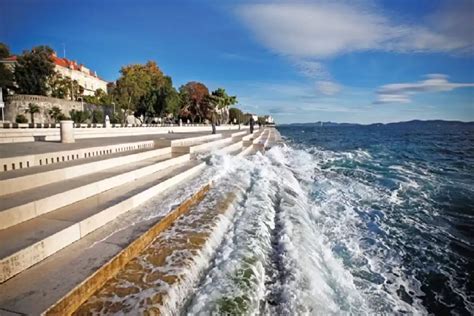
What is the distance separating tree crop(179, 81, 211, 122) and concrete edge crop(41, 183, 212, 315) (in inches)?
1900

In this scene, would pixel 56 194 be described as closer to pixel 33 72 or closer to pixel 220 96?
pixel 33 72

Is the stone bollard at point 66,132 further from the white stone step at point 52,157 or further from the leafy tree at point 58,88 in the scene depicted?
the leafy tree at point 58,88

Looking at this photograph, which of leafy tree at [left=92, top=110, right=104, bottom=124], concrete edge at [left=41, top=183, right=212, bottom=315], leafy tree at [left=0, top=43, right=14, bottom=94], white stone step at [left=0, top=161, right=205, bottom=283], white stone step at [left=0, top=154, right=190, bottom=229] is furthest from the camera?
leafy tree at [left=92, top=110, right=104, bottom=124]

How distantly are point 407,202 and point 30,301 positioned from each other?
9.73 m

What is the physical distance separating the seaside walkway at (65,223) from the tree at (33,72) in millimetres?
35308

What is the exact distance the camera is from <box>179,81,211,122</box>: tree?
52.2 meters

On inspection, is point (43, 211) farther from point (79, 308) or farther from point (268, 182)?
point (268, 182)

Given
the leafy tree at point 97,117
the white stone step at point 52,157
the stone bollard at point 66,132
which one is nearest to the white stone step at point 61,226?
the white stone step at point 52,157

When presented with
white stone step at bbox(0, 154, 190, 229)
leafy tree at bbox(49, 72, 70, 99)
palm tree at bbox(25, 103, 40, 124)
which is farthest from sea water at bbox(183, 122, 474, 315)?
leafy tree at bbox(49, 72, 70, 99)

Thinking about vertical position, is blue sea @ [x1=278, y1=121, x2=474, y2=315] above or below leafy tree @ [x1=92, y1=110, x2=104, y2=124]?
below

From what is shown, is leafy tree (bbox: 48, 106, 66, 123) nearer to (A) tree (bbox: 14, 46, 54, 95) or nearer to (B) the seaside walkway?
(A) tree (bbox: 14, 46, 54, 95)

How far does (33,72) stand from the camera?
33.2 meters

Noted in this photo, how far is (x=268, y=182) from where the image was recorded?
8.48 m

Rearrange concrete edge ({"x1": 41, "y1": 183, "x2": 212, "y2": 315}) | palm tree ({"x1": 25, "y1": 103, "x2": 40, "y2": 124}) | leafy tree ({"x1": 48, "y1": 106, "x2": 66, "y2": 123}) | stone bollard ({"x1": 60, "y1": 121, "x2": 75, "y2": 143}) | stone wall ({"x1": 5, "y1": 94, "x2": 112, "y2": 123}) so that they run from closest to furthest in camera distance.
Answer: concrete edge ({"x1": 41, "y1": 183, "x2": 212, "y2": 315}) → stone bollard ({"x1": 60, "y1": 121, "x2": 75, "y2": 143}) → stone wall ({"x1": 5, "y1": 94, "x2": 112, "y2": 123}) → palm tree ({"x1": 25, "y1": 103, "x2": 40, "y2": 124}) → leafy tree ({"x1": 48, "y1": 106, "x2": 66, "y2": 123})
